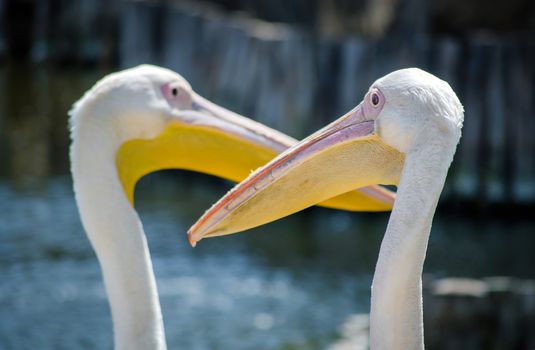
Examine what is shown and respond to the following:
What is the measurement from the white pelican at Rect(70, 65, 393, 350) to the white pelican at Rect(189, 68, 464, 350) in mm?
523

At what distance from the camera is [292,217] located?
1260 centimetres

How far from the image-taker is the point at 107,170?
513 centimetres

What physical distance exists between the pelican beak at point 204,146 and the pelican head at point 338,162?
592 mm

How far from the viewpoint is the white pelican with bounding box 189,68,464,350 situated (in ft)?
13.8

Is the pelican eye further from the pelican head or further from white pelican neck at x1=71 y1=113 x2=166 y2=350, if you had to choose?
white pelican neck at x1=71 y1=113 x2=166 y2=350

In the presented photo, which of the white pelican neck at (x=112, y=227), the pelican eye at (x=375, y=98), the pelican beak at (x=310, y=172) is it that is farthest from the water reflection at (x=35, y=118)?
the pelican eye at (x=375, y=98)

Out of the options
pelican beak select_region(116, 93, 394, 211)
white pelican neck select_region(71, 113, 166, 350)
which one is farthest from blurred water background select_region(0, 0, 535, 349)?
white pelican neck select_region(71, 113, 166, 350)

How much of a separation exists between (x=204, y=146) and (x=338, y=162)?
3.12 ft

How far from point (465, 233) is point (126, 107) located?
297 inches

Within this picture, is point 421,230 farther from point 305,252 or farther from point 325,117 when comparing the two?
point 325,117

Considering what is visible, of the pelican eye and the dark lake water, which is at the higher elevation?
the pelican eye

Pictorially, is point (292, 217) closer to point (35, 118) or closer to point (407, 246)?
point (35, 118)

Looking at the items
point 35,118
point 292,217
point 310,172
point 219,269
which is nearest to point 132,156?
point 310,172

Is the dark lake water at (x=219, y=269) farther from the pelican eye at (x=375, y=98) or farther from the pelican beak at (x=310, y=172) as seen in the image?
the pelican eye at (x=375, y=98)
